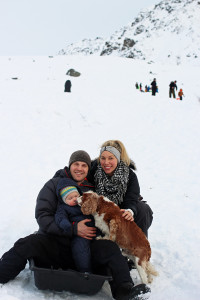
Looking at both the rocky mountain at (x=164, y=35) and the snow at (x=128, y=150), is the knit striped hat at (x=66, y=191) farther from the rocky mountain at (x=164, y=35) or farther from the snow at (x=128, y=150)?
the rocky mountain at (x=164, y=35)

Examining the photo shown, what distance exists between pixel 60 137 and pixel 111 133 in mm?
3019

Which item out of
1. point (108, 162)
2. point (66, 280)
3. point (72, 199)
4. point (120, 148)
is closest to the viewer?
point (66, 280)

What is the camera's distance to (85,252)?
9.94 feet

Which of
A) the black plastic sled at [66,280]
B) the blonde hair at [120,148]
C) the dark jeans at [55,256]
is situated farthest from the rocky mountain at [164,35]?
the black plastic sled at [66,280]

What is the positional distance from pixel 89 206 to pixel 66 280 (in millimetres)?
788

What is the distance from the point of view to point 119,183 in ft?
12.2

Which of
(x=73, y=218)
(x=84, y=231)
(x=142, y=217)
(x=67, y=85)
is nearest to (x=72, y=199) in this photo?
(x=73, y=218)

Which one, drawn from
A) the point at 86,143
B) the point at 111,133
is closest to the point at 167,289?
the point at 86,143

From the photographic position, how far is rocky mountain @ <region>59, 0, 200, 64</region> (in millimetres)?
66950

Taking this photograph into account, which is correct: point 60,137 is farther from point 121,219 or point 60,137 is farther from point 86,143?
point 121,219

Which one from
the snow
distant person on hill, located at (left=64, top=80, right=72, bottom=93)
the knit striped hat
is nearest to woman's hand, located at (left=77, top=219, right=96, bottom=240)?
the knit striped hat

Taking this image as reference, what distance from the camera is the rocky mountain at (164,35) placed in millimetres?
66950

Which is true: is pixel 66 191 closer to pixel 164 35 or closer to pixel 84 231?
pixel 84 231

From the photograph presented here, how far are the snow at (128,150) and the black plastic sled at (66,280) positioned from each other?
122mm
